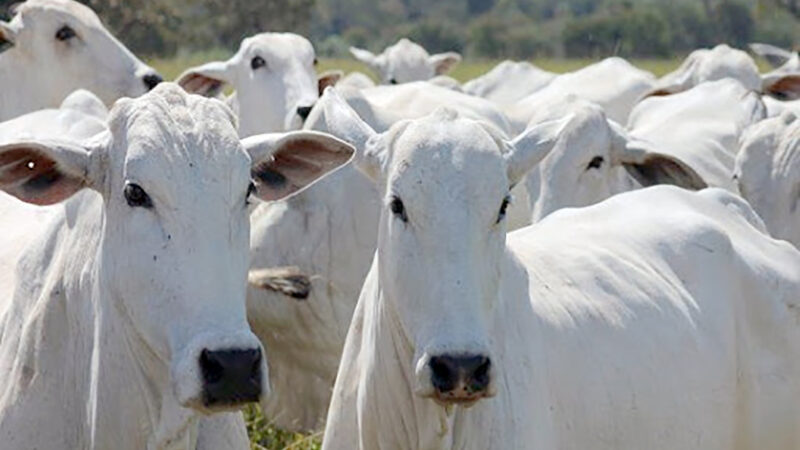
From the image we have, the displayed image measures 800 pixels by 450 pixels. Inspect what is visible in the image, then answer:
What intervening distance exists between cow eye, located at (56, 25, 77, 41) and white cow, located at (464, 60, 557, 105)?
26.2 feet

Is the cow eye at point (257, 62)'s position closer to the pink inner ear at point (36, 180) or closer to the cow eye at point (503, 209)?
the cow eye at point (503, 209)

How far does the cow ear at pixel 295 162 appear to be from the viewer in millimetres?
6340

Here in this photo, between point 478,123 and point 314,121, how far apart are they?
3.99 metres

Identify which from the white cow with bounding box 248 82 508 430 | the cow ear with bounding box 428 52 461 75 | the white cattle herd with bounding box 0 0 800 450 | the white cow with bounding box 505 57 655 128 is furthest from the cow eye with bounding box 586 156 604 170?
the cow ear with bounding box 428 52 461 75

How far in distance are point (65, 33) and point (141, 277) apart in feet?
23.1

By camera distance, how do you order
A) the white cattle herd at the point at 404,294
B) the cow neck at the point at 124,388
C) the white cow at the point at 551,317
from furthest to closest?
the white cow at the point at 551,317, the cow neck at the point at 124,388, the white cattle herd at the point at 404,294

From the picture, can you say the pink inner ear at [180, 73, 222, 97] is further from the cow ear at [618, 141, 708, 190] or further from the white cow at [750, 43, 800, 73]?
the white cow at [750, 43, 800, 73]

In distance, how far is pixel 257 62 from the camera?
13445 millimetres

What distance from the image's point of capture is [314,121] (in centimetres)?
1081

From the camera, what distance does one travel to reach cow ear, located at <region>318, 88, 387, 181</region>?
6.91 meters

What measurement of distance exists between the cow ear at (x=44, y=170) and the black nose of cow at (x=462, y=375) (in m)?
1.09

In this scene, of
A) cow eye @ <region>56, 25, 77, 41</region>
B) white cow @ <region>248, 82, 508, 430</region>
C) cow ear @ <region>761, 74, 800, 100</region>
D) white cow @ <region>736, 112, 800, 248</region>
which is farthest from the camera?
cow ear @ <region>761, 74, 800, 100</region>

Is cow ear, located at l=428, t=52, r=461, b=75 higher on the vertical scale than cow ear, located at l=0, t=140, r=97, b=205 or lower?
lower

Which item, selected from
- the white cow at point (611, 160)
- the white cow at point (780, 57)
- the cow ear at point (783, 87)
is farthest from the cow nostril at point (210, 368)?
the white cow at point (780, 57)
